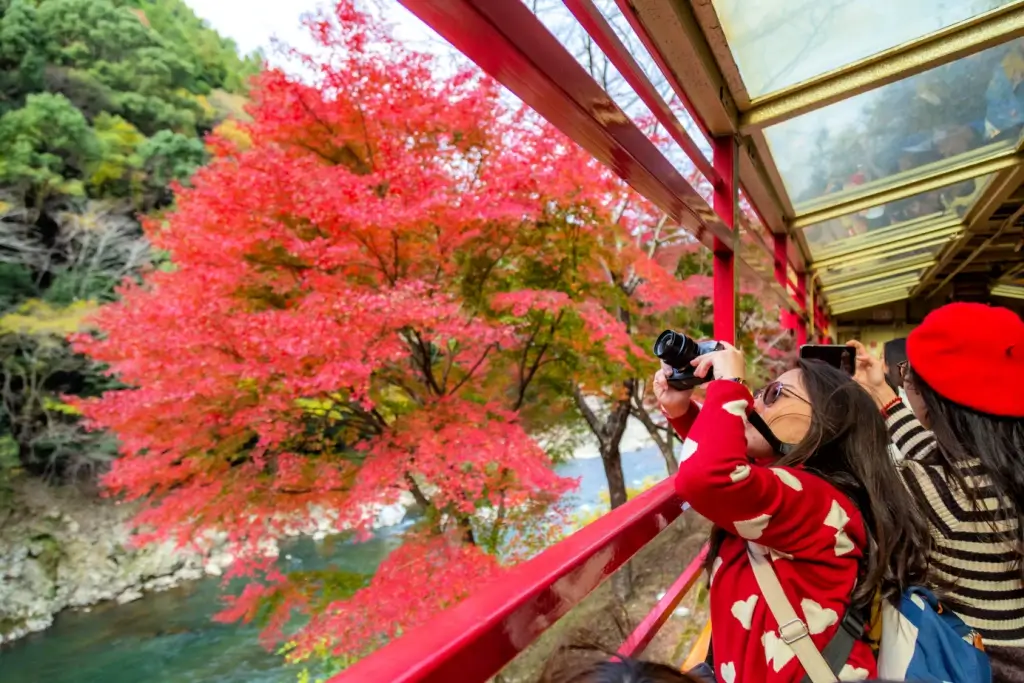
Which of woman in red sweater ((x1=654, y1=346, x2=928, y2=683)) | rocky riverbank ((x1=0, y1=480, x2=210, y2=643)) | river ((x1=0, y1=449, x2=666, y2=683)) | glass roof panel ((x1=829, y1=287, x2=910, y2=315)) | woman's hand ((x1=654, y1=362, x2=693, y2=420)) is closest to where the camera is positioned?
woman in red sweater ((x1=654, y1=346, x2=928, y2=683))

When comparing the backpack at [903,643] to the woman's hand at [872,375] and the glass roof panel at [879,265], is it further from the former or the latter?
the glass roof panel at [879,265]

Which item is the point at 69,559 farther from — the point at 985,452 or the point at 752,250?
the point at 985,452

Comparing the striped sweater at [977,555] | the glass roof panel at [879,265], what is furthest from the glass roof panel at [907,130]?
the glass roof panel at [879,265]

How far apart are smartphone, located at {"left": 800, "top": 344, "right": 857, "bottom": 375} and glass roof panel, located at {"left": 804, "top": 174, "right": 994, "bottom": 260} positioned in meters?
2.61

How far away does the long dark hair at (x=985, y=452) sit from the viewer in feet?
2.97

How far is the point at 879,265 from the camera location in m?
5.31

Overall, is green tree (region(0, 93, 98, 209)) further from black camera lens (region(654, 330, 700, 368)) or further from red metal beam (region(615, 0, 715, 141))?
black camera lens (region(654, 330, 700, 368))

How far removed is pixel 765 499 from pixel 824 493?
0.12m

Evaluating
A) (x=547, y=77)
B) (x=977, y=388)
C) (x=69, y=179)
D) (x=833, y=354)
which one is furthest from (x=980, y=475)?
(x=69, y=179)

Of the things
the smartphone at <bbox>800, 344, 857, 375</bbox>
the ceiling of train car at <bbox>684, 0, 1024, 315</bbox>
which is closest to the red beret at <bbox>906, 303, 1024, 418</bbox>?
the smartphone at <bbox>800, 344, 857, 375</bbox>

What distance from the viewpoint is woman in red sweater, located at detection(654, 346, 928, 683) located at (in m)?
0.81

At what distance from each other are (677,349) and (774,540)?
0.39m

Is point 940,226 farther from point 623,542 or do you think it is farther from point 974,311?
point 623,542

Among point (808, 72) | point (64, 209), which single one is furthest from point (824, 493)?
point (64, 209)
